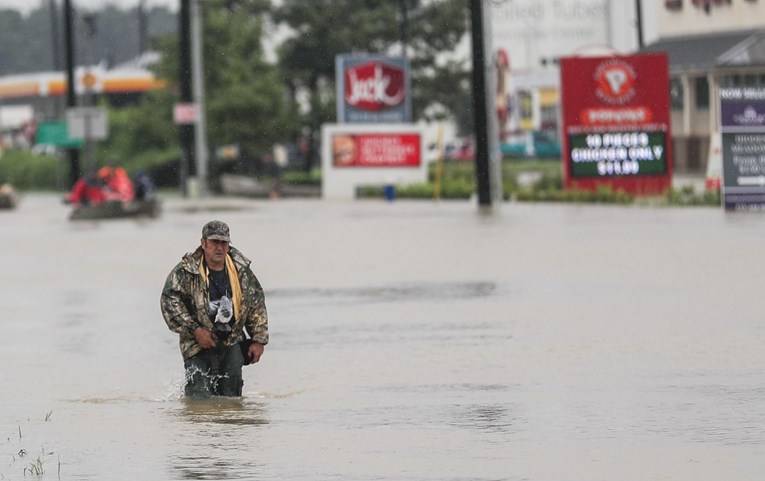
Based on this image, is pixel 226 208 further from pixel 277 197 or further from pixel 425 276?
pixel 425 276

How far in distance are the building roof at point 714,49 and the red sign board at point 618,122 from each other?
617 inches

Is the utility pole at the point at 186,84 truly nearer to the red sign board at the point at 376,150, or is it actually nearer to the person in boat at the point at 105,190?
the red sign board at the point at 376,150

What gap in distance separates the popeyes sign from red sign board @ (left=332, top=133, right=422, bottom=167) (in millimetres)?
1309

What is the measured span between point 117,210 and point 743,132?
1506cm

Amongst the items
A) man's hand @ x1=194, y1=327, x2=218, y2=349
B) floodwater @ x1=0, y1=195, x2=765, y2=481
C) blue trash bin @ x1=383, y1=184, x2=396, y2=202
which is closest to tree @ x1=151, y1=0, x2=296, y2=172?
blue trash bin @ x1=383, y1=184, x2=396, y2=202

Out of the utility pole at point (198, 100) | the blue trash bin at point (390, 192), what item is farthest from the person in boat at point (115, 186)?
the utility pole at point (198, 100)

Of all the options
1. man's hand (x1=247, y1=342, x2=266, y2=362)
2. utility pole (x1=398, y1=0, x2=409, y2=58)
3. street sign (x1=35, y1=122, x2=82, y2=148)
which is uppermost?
utility pole (x1=398, y1=0, x2=409, y2=58)

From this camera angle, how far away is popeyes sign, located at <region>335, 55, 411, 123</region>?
200 feet

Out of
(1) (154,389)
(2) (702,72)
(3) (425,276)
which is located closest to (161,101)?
(2) (702,72)

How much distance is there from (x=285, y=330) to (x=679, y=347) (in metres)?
4.41

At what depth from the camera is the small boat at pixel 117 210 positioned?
46969mm

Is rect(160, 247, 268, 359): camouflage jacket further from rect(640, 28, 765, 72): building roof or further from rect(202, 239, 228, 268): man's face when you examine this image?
rect(640, 28, 765, 72): building roof

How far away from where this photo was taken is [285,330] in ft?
66.4

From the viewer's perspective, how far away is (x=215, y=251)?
13.6 m
